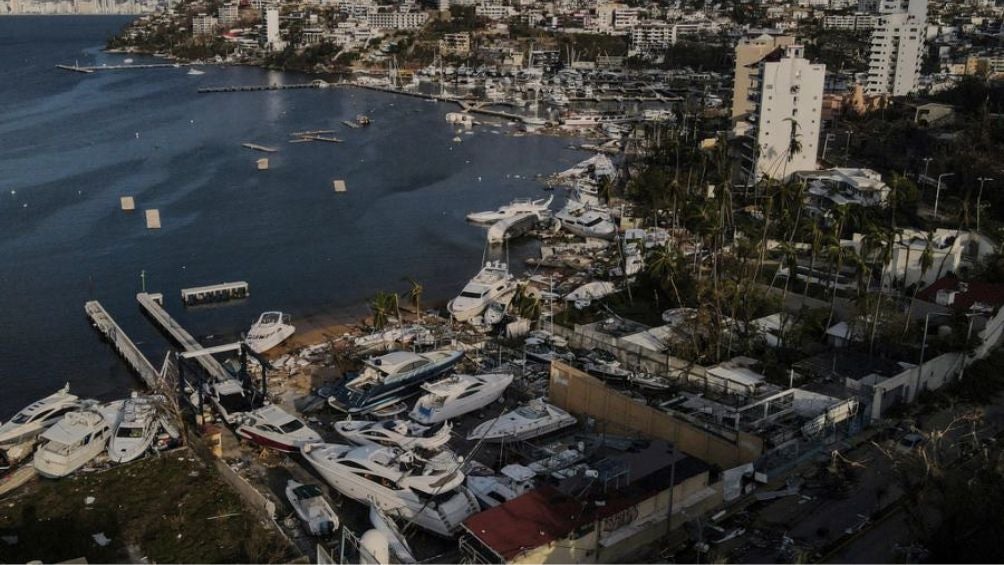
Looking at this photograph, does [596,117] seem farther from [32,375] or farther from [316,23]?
[316,23]

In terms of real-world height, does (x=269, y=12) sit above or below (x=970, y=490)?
above

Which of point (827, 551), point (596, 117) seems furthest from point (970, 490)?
point (596, 117)

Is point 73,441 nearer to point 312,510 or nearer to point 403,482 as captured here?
point 312,510

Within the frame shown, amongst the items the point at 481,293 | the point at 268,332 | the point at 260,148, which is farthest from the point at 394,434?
the point at 260,148

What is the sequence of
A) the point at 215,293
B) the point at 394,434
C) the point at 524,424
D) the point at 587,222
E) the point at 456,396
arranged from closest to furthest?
the point at 394,434, the point at 524,424, the point at 456,396, the point at 215,293, the point at 587,222

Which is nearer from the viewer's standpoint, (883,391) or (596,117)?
(883,391)

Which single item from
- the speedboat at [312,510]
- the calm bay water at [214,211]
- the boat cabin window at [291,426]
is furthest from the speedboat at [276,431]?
the calm bay water at [214,211]

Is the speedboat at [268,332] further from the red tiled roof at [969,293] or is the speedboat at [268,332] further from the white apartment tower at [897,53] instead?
the white apartment tower at [897,53]
